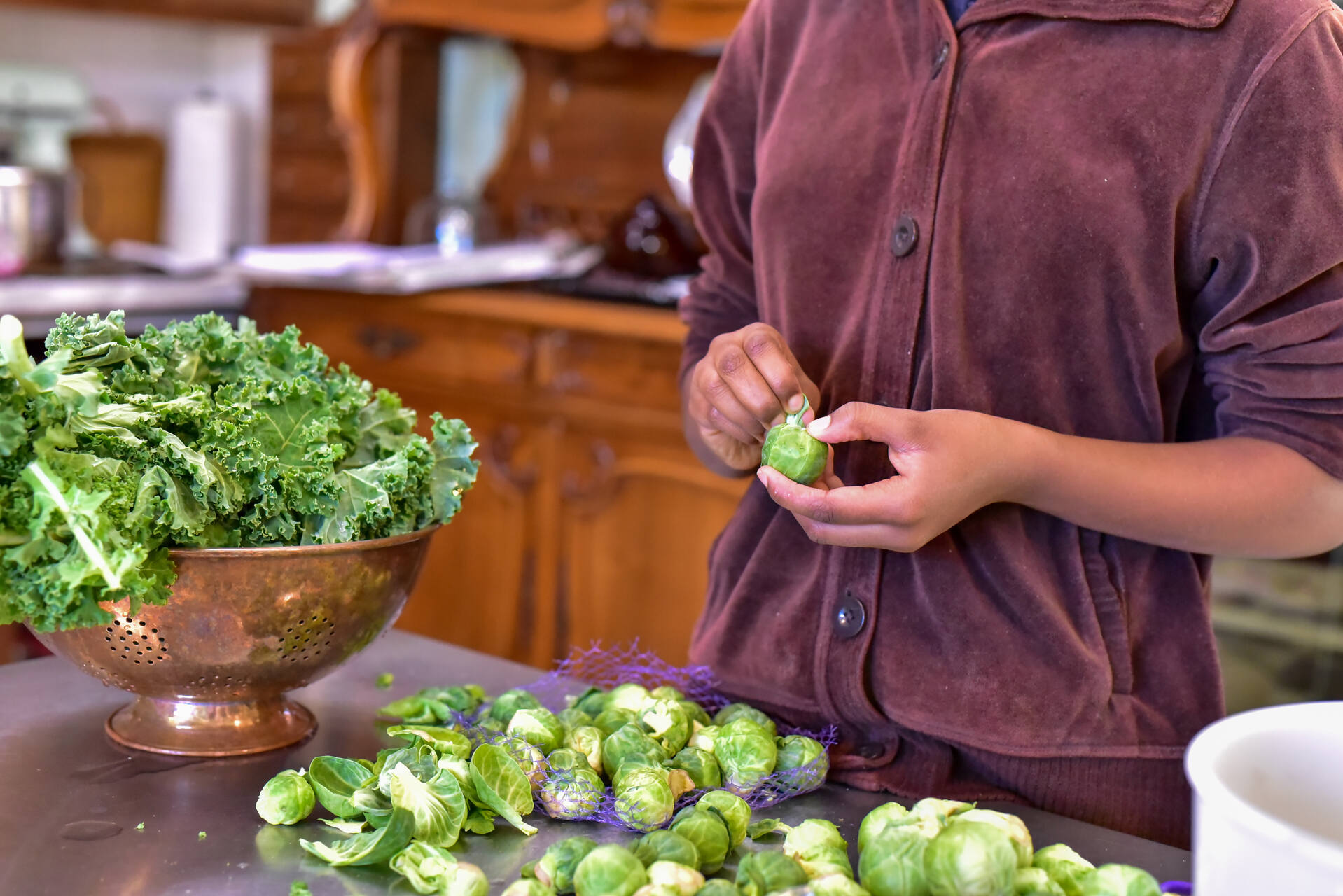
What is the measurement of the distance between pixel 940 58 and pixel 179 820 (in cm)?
78

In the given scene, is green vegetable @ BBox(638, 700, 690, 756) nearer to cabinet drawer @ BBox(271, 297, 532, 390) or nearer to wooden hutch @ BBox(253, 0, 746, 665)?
wooden hutch @ BBox(253, 0, 746, 665)

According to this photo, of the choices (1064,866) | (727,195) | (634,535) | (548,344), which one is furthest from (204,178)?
(1064,866)

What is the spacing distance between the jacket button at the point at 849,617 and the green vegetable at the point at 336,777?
0.37m

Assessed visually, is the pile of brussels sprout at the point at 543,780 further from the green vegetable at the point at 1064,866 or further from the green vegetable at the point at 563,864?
the green vegetable at the point at 1064,866

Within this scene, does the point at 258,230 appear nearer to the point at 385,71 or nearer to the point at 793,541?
the point at 385,71

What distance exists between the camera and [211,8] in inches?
135

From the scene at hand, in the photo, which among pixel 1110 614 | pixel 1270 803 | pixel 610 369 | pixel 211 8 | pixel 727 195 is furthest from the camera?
pixel 211 8

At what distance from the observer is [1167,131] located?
0.97 m

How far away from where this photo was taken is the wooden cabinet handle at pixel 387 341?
2953mm

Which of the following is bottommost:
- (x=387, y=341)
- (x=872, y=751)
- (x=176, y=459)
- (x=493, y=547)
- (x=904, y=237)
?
(x=493, y=547)

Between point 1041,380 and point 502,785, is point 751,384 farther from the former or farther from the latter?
point 502,785

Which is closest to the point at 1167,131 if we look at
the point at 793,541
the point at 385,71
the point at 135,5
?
the point at 793,541

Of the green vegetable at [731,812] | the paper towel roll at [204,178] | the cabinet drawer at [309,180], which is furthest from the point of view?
the paper towel roll at [204,178]

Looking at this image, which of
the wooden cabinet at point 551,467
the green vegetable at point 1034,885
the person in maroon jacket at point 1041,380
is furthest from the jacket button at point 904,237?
the wooden cabinet at point 551,467
